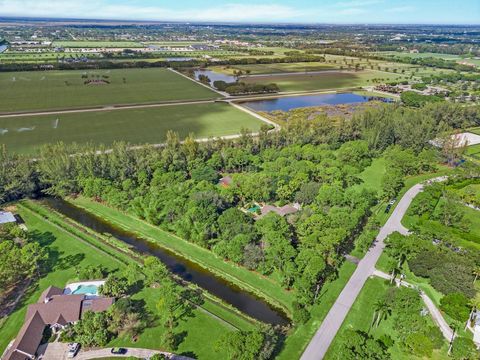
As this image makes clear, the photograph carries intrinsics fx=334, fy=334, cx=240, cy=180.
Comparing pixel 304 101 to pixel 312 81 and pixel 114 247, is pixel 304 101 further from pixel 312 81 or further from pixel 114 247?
pixel 114 247

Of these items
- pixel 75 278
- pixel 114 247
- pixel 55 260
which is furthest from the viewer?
pixel 114 247

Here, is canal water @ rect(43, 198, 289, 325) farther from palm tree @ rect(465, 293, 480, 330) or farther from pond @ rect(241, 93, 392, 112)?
pond @ rect(241, 93, 392, 112)

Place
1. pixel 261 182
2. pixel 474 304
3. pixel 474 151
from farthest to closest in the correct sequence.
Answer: pixel 474 151 → pixel 261 182 → pixel 474 304

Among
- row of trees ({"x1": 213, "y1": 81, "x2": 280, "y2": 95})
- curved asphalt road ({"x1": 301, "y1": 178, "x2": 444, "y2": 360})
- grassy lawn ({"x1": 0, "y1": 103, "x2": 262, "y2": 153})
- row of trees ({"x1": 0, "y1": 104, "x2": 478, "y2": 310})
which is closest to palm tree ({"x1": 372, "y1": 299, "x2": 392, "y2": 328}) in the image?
curved asphalt road ({"x1": 301, "y1": 178, "x2": 444, "y2": 360})

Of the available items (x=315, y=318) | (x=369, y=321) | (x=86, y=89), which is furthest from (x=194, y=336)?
(x=86, y=89)

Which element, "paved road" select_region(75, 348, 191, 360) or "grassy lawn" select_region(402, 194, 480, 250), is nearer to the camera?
"paved road" select_region(75, 348, 191, 360)

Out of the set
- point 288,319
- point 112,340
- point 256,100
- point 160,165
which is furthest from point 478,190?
point 256,100
